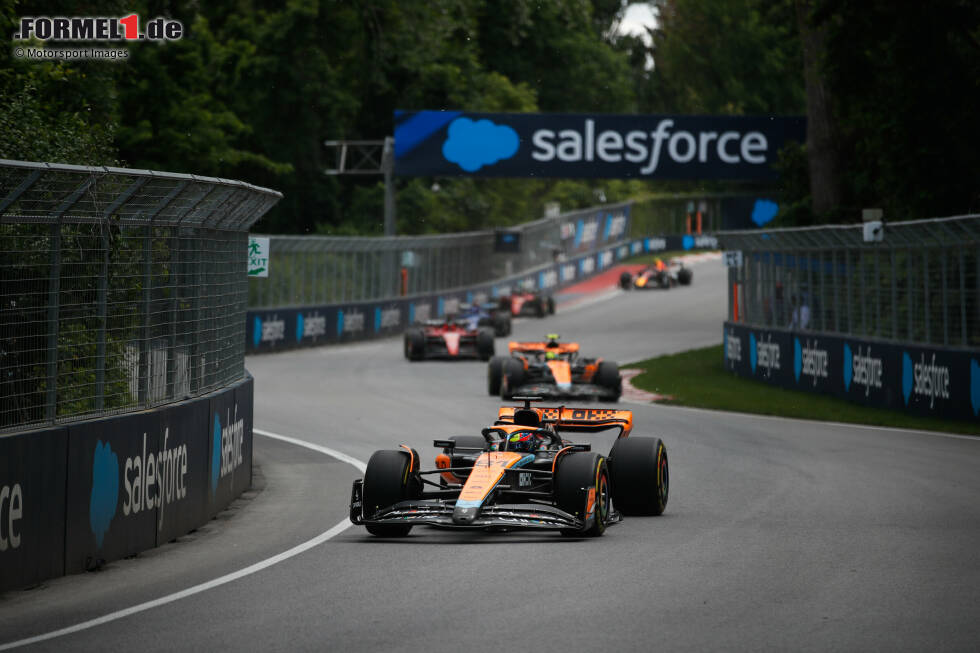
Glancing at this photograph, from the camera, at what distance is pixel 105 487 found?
33.6 ft

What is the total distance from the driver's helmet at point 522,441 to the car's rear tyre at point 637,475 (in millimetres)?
664

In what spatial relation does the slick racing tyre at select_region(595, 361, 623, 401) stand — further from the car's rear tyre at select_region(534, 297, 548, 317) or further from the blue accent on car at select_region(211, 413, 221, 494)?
the car's rear tyre at select_region(534, 297, 548, 317)

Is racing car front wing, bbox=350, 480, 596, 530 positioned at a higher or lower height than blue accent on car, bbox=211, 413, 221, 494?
lower

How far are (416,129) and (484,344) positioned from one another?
1021cm

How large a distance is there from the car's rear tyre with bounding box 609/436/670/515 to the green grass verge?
914cm

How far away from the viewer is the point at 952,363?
2108cm

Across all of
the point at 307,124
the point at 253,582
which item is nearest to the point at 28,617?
the point at 253,582

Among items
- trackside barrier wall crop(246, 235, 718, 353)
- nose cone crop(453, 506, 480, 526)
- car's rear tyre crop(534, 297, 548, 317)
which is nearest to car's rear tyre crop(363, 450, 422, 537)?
nose cone crop(453, 506, 480, 526)

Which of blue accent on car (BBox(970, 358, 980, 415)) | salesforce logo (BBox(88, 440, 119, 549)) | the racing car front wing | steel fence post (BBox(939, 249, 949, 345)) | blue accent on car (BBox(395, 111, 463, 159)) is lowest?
the racing car front wing

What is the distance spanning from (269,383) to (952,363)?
12.9 meters

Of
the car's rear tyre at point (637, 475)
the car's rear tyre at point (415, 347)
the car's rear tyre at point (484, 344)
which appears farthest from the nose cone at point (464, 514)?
the car's rear tyre at point (415, 347)

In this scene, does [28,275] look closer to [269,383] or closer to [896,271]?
[896,271]

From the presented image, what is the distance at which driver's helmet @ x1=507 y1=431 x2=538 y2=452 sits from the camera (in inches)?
474

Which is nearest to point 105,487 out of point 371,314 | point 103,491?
point 103,491
